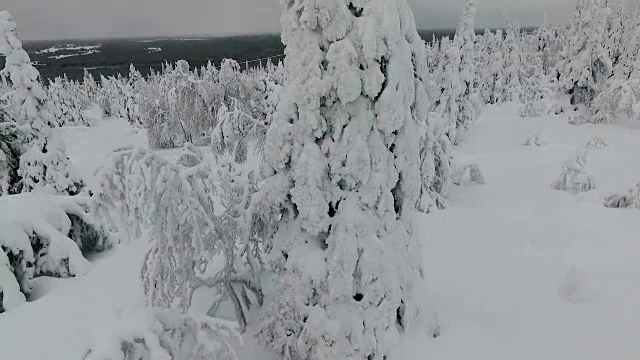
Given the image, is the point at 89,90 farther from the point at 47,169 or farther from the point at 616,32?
the point at 616,32

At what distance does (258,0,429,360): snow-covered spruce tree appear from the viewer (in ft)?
22.0

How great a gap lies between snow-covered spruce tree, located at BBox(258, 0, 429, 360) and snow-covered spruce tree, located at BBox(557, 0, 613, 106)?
32.6 metres

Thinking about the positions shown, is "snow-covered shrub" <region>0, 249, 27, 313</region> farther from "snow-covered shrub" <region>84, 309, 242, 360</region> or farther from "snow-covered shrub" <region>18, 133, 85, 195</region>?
"snow-covered shrub" <region>18, 133, 85, 195</region>

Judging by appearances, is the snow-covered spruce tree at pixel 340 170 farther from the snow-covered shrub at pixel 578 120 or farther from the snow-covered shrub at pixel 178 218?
the snow-covered shrub at pixel 578 120

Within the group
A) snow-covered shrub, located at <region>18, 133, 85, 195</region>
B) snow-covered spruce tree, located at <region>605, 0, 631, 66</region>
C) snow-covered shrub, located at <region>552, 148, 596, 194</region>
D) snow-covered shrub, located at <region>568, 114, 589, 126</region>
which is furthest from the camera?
snow-covered spruce tree, located at <region>605, 0, 631, 66</region>

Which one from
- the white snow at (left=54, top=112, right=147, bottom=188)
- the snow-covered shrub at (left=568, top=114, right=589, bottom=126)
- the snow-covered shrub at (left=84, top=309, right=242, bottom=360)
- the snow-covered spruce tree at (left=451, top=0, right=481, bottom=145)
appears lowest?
the white snow at (left=54, top=112, right=147, bottom=188)

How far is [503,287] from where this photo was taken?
10.5 metres

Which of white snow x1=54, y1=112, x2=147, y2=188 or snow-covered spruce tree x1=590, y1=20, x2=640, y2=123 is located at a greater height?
snow-covered spruce tree x1=590, y1=20, x2=640, y2=123

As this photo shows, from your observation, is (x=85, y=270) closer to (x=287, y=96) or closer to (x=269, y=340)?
(x=269, y=340)

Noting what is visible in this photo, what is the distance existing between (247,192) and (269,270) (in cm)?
205

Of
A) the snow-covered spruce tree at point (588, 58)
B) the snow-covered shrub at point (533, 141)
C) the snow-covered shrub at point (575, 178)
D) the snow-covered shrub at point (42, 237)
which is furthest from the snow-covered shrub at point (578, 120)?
the snow-covered shrub at point (42, 237)

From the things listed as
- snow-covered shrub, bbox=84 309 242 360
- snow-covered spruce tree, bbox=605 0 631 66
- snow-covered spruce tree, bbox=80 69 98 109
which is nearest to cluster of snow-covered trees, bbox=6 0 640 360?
snow-covered shrub, bbox=84 309 242 360

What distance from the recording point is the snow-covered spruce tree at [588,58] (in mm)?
32906

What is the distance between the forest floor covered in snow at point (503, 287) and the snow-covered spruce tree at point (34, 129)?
5203 millimetres
